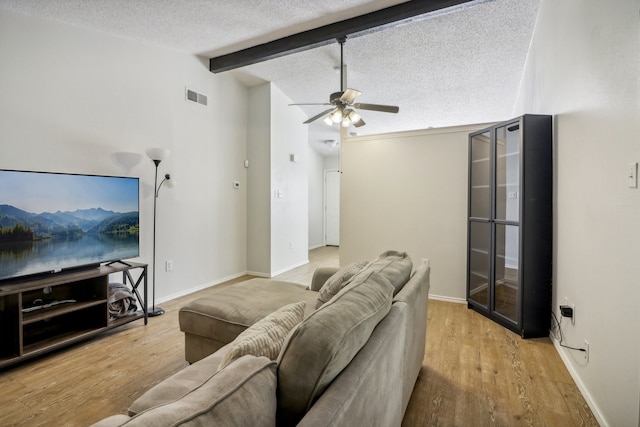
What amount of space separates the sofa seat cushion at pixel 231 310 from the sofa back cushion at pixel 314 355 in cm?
105

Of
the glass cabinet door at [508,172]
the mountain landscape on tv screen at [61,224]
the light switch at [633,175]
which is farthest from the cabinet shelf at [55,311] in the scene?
the glass cabinet door at [508,172]

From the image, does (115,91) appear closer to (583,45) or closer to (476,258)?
Answer: (583,45)

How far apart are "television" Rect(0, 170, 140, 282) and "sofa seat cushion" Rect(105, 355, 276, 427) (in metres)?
2.35

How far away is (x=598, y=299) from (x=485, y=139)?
79.6 inches

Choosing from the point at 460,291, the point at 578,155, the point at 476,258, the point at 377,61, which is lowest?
the point at 460,291

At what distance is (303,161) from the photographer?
230 inches

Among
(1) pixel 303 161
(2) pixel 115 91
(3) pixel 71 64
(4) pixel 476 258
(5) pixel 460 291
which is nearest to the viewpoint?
(3) pixel 71 64

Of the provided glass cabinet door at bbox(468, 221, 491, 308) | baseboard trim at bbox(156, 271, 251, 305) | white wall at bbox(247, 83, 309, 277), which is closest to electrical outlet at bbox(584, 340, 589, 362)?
glass cabinet door at bbox(468, 221, 491, 308)

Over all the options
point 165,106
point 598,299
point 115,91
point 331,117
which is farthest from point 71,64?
point 598,299

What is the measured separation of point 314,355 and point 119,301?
2.77 metres

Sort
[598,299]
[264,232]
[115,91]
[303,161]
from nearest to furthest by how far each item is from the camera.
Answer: [598,299] → [115,91] → [264,232] → [303,161]

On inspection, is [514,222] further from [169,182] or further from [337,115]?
[169,182]

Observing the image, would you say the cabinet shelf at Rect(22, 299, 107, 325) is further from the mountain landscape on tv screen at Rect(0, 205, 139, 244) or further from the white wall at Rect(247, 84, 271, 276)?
the white wall at Rect(247, 84, 271, 276)

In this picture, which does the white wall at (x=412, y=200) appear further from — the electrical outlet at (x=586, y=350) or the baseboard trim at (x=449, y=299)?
the electrical outlet at (x=586, y=350)
